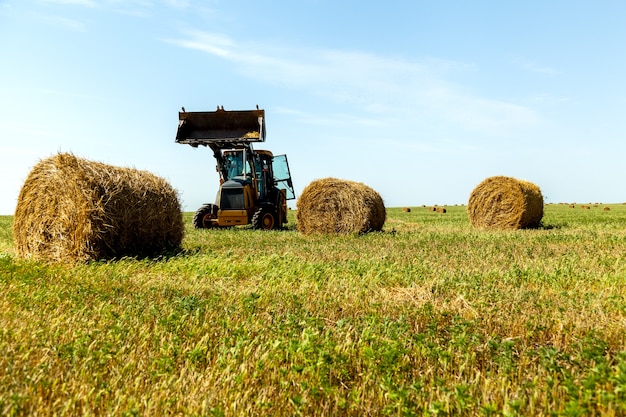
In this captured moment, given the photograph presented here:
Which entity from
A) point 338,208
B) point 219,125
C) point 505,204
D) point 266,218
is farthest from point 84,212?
point 505,204

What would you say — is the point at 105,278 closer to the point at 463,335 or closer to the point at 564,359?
the point at 463,335

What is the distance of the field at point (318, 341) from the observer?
271 cm

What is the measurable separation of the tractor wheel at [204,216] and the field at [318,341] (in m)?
9.71

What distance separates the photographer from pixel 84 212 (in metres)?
8.44

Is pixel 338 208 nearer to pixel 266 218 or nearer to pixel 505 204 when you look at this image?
pixel 266 218

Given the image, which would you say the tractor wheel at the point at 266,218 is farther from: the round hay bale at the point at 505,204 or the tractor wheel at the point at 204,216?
the round hay bale at the point at 505,204

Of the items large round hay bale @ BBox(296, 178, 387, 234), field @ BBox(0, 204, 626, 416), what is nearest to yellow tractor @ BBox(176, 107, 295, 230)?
large round hay bale @ BBox(296, 178, 387, 234)

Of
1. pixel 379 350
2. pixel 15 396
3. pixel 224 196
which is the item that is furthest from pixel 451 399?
pixel 224 196

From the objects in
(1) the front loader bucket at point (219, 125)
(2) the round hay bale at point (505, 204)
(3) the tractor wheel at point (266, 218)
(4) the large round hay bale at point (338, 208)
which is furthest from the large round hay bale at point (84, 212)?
(2) the round hay bale at point (505, 204)

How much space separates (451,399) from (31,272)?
6623 mm

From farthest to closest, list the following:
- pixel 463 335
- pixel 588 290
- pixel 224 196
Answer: pixel 224 196 < pixel 588 290 < pixel 463 335

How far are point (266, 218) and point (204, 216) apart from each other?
2.34 m

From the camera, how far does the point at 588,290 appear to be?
5.55m

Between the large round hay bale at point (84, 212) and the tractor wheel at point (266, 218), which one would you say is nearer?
the large round hay bale at point (84, 212)
